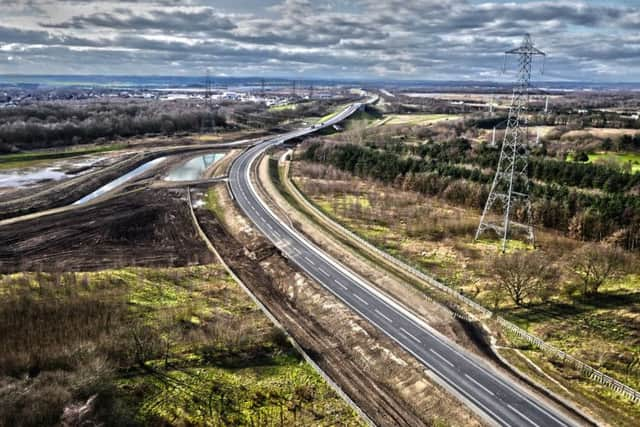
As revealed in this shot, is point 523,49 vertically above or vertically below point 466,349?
above

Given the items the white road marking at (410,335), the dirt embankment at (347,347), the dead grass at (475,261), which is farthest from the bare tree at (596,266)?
the dirt embankment at (347,347)

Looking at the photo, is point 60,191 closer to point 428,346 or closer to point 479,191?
point 428,346

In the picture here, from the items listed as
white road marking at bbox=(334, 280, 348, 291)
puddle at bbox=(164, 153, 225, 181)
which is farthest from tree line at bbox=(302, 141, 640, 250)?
white road marking at bbox=(334, 280, 348, 291)

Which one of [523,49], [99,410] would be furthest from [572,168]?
[99,410]

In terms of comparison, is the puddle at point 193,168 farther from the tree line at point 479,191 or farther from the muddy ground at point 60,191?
the tree line at point 479,191

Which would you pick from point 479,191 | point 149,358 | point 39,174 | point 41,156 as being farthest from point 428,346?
point 41,156

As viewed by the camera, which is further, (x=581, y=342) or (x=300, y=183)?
(x=300, y=183)

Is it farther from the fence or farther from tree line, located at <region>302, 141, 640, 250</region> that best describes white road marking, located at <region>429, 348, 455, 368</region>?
tree line, located at <region>302, 141, 640, 250</region>

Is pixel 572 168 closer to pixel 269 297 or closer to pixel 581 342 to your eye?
pixel 581 342
